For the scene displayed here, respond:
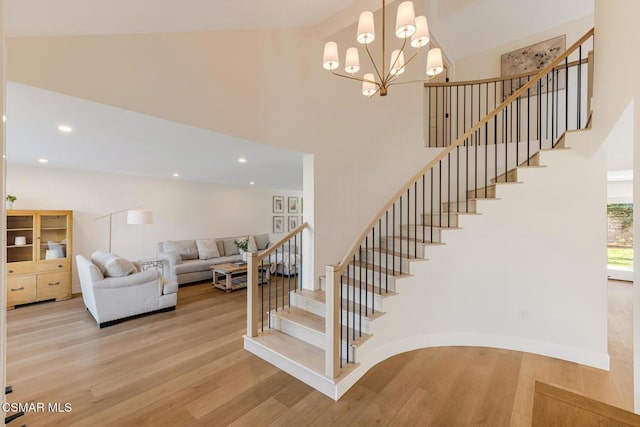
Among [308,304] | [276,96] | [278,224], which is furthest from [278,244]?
[278,224]

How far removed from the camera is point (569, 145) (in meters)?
2.83

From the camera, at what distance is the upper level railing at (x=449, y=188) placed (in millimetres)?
2627

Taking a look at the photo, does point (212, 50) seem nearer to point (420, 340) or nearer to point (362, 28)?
point (362, 28)

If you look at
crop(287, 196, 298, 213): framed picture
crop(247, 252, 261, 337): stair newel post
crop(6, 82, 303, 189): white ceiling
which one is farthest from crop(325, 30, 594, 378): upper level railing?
crop(287, 196, 298, 213): framed picture

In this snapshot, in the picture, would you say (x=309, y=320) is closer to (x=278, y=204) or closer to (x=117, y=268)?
(x=117, y=268)

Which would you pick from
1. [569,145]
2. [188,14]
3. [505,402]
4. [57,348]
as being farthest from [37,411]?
[569,145]

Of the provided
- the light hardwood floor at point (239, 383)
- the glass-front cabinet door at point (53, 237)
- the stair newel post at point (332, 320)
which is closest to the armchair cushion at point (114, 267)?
the light hardwood floor at point (239, 383)

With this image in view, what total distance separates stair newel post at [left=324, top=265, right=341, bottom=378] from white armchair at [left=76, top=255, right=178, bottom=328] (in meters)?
3.09

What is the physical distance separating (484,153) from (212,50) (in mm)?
3732

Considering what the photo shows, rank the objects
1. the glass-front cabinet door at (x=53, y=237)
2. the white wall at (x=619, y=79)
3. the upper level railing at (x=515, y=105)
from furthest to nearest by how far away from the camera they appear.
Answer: the glass-front cabinet door at (x=53, y=237)
the upper level railing at (x=515, y=105)
the white wall at (x=619, y=79)

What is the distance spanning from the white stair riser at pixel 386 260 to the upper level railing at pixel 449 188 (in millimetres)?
13

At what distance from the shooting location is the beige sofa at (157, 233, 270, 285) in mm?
5797

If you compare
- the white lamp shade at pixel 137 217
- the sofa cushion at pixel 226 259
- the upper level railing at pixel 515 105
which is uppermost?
the upper level railing at pixel 515 105

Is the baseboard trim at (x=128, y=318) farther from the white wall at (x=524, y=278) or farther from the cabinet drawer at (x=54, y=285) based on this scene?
the white wall at (x=524, y=278)
